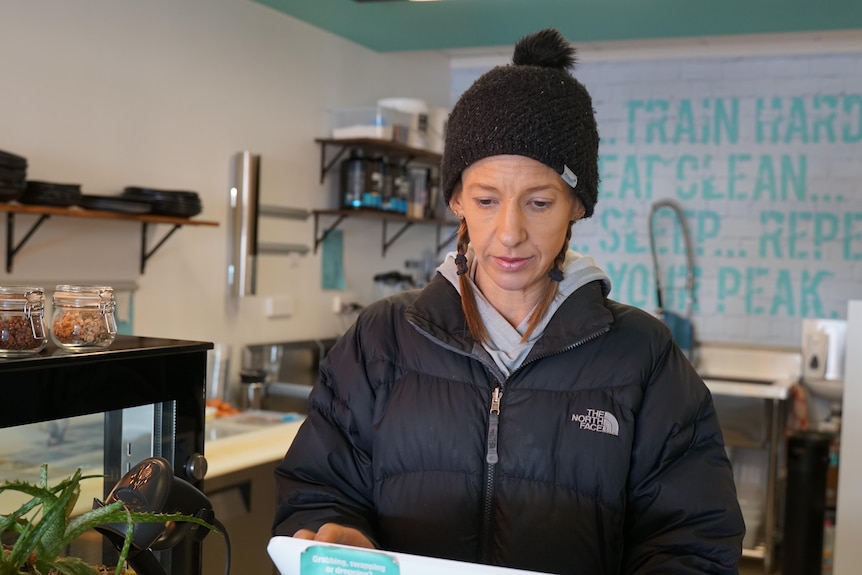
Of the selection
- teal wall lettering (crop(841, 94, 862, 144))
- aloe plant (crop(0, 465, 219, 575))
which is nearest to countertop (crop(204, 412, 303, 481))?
aloe plant (crop(0, 465, 219, 575))

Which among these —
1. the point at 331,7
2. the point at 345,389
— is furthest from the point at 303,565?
the point at 331,7

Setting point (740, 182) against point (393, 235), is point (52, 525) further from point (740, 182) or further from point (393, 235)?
point (740, 182)

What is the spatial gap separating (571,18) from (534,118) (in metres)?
2.74

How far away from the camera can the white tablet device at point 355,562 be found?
80cm

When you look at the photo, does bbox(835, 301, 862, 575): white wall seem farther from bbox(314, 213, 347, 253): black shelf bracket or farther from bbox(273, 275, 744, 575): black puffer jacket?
bbox(273, 275, 744, 575): black puffer jacket

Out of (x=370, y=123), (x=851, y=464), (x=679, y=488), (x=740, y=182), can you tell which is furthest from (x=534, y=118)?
(x=740, y=182)

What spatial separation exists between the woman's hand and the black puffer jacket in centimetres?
14

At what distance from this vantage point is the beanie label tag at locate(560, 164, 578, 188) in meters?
1.35

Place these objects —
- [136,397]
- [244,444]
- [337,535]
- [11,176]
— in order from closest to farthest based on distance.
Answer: [337,535] < [136,397] < [11,176] < [244,444]

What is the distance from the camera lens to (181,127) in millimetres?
3430

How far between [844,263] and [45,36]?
151 inches

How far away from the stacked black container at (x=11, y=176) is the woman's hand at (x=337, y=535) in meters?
1.80

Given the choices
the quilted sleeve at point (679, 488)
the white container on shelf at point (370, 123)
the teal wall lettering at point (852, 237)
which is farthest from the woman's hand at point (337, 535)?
the teal wall lettering at point (852, 237)

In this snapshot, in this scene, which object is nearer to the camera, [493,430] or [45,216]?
[493,430]
